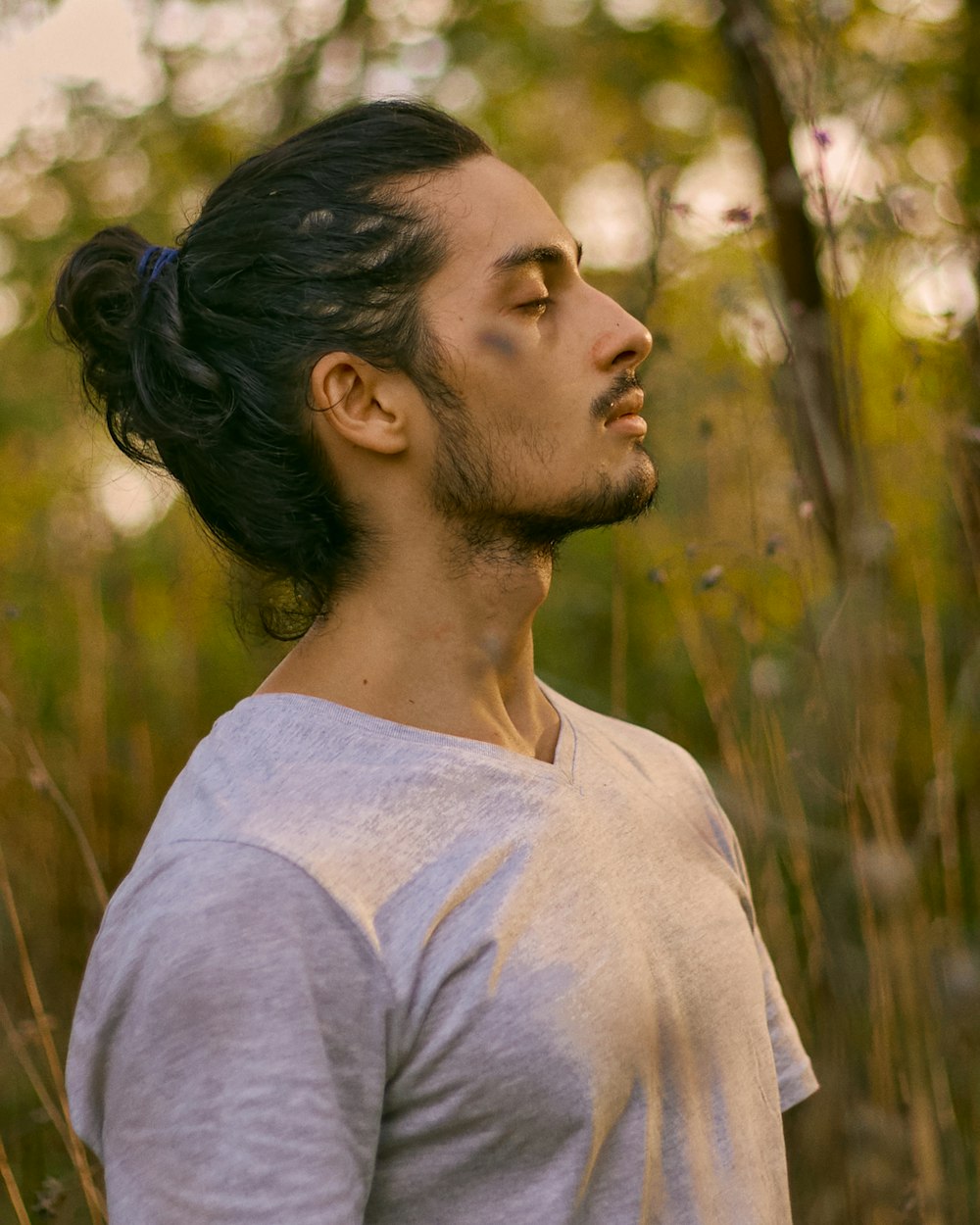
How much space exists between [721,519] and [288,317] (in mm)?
1283

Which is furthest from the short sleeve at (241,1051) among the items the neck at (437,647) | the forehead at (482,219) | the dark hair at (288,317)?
the forehead at (482,219)

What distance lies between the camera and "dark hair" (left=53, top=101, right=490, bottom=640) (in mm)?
1431

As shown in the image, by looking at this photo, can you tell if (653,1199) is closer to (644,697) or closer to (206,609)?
(644,697)

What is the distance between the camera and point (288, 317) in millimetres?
1468

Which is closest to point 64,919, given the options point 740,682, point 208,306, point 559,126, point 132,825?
point 132,825

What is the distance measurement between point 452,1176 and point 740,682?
5.33 ft

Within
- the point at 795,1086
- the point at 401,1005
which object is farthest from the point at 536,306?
the point at 795,1086

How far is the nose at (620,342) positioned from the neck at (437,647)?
0.24m

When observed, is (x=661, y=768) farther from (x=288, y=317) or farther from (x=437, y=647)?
(x=288, y=317)

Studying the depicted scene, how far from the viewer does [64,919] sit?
9.50 feet

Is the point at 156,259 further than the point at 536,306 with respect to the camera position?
Yes

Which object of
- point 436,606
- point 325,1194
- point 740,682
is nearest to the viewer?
point 325,1194

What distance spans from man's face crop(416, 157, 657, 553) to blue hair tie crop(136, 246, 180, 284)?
0.33 metres

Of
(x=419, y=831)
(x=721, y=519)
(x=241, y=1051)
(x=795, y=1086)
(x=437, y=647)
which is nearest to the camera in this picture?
(x=241, y=1051)
